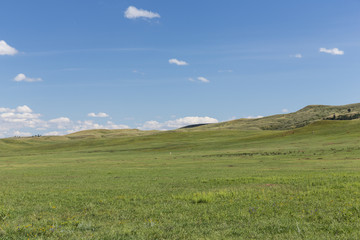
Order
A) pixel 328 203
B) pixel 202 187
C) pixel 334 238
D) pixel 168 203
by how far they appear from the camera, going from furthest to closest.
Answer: pixel 202 187, pixel 168 203, pixel 328 203, pixel 334 238

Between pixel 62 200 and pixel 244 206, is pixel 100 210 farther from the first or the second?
pixel 244 206

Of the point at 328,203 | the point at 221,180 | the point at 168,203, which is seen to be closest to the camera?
the point at 328,203

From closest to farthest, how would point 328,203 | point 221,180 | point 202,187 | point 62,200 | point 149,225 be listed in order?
point 149,225 < point 328,203 < point 62,200 < point 202,187 < point 221,180

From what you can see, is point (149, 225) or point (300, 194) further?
point (300, 194)

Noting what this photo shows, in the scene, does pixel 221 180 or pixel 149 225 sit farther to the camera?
pixel 221 180

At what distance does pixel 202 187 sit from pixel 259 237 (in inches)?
531

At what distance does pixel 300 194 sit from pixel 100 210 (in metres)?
11.6

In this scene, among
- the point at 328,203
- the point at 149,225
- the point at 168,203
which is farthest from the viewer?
the point at 168,203

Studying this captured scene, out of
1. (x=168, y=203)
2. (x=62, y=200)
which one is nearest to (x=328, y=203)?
(x=168, y=203)

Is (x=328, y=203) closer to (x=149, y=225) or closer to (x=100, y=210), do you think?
(x=149, y=225)

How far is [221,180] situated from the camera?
1102 inches

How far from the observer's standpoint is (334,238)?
35.3ft

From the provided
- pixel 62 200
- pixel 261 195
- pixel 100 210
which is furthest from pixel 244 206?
pixel 62 200

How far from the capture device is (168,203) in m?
17.9
